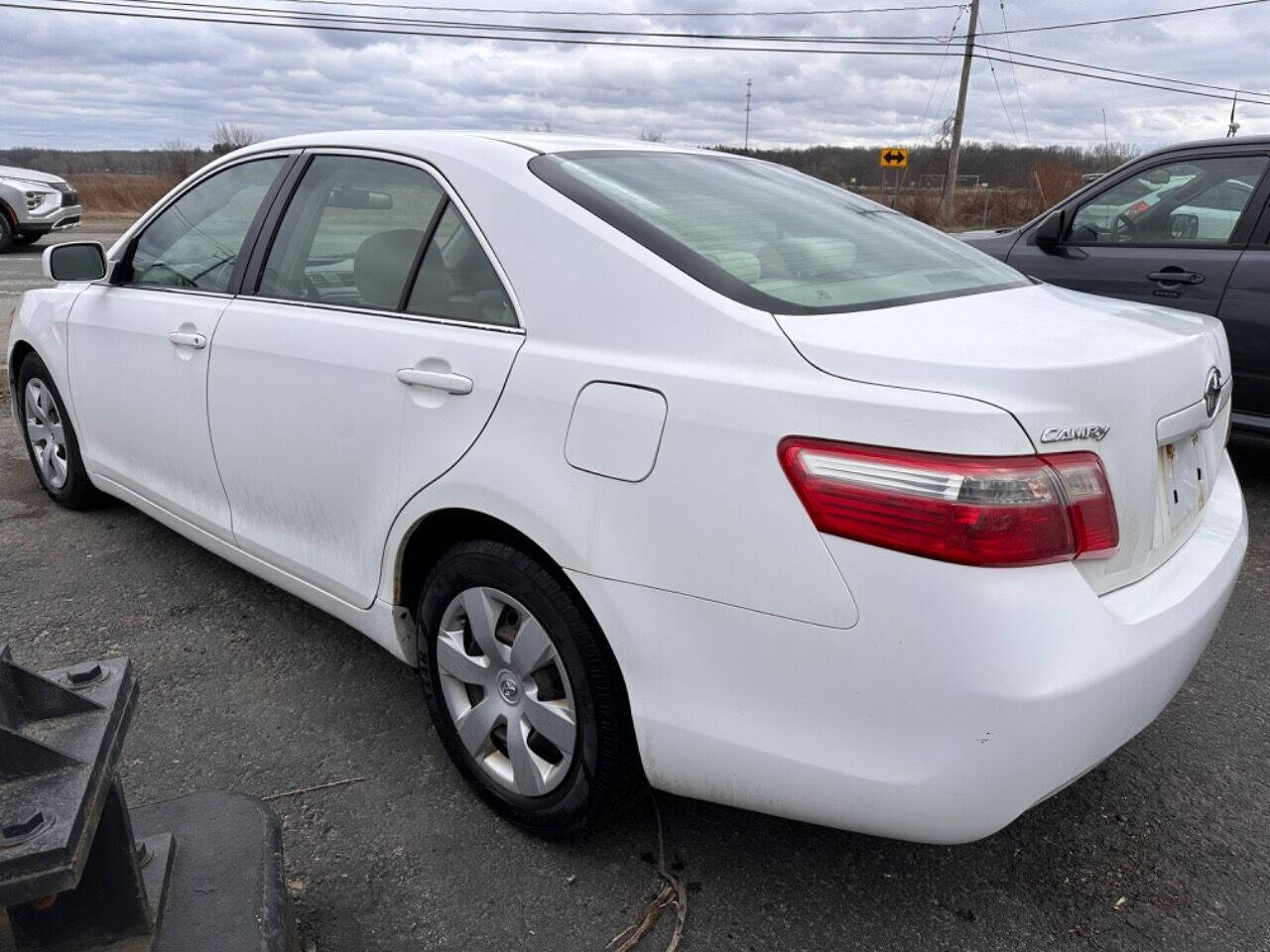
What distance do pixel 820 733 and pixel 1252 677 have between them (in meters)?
2.11

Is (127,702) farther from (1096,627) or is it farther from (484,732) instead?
(1096,627)

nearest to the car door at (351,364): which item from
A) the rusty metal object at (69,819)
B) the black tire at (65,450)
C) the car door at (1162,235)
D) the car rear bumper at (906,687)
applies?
the car rear bumper at (906,687)

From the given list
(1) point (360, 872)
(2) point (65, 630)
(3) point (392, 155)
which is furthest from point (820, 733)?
(2) point (65, 630)

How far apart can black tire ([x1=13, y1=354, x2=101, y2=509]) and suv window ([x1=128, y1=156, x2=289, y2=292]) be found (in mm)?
853

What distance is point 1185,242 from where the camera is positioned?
5.04 m

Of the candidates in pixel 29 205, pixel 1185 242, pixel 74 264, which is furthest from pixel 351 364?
pixel 29 205

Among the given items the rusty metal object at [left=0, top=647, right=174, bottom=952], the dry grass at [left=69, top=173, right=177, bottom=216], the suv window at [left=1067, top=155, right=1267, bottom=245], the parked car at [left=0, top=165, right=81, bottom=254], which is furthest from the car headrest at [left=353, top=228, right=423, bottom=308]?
the dry grass at [left=69, top=173, right=177, bottom=216]

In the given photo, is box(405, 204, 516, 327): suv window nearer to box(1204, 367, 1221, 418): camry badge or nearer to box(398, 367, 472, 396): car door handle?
box(398, 367, 472, 396): car door handle

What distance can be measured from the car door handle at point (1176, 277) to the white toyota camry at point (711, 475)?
103 inches

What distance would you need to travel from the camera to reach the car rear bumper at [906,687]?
5.44ft

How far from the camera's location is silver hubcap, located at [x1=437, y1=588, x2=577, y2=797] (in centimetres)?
219

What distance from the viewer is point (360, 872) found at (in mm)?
2279

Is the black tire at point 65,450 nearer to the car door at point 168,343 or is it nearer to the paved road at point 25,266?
the car door at point 168,343

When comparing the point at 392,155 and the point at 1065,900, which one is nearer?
the point at 1065,900
